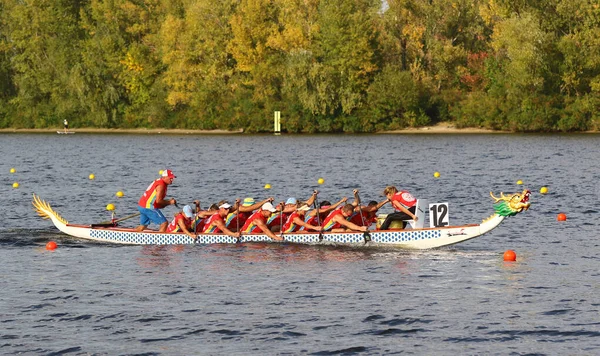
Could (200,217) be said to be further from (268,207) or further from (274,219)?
(274,219)

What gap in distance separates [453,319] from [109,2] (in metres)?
105

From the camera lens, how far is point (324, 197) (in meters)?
47.5

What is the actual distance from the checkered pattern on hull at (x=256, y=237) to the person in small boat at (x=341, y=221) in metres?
0.19

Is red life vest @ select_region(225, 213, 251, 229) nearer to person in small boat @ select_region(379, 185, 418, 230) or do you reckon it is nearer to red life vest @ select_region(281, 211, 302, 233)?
red life vest @ select_region(281, 211, 302, 233)

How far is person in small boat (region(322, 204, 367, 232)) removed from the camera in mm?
30094

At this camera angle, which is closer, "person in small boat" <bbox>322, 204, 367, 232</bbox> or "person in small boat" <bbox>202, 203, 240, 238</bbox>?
"person in small boat" <bbox>322, 204, 367, 232</bbox>

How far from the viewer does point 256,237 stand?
31.0 metres

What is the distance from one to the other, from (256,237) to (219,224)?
1.17 metres

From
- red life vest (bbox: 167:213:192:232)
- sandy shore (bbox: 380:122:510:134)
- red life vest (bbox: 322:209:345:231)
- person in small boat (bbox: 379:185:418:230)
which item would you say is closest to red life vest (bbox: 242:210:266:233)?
red life vest (bbox: 167:213:192:232)

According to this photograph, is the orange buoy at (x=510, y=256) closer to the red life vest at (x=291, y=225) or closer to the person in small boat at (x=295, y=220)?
the person in small boat at (x=295, y=220)

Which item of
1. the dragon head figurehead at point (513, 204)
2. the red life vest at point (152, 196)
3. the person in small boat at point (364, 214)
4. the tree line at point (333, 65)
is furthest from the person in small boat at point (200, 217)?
the tree line at point (333, 65)

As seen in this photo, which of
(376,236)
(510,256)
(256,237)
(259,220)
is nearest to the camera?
(510,256)

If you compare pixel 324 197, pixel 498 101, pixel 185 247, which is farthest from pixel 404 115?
pixel 185 247

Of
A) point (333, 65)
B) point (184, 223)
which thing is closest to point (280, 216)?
point (184, 223)
